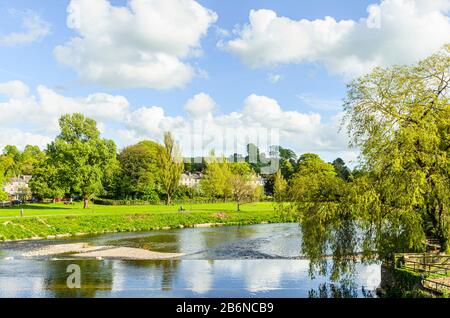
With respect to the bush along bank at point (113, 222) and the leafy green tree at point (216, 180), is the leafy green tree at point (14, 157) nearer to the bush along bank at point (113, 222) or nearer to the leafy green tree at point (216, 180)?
the leafy green tree at point (216, 180)

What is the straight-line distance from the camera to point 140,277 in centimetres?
2964

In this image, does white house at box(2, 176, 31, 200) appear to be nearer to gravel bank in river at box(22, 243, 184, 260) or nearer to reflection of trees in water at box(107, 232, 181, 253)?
reflection of trees in water at box(107, 232, 181, 253)

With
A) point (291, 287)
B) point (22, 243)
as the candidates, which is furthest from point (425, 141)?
point (22, 243)

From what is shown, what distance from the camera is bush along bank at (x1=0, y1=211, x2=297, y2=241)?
5156 centimetres

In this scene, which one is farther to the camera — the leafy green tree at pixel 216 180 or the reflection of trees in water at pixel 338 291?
the leafy green tree at pixel 216 180

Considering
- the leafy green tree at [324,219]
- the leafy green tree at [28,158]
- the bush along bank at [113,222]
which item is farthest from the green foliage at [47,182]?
the leafy green tree at [28,158]

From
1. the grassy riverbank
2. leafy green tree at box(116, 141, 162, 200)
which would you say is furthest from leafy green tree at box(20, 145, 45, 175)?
the grassy riverbank

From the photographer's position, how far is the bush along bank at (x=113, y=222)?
51562 millimetres

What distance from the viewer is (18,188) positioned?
417ft

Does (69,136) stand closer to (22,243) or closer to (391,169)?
(22,243)

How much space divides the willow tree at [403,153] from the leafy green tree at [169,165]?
72.9 metres

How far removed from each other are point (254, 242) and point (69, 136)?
42.6 meters

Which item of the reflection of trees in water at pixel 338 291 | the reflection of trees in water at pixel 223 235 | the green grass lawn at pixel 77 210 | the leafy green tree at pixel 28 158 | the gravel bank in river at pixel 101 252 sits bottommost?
the reflection of trees in water at pixel 338 291

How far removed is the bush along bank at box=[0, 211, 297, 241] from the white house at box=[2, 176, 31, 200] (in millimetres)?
64918
